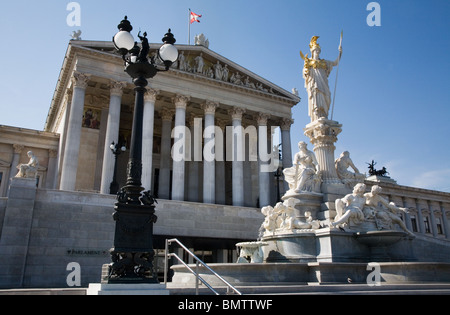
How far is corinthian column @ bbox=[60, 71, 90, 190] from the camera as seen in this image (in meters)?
29.8

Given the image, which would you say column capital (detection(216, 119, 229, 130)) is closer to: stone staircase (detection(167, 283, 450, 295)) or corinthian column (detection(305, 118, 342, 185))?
corinthian column (detection(305, 118, 342, 185))

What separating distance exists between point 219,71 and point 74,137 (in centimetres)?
1616

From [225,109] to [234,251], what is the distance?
50.2 ft

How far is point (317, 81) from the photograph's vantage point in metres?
16.8

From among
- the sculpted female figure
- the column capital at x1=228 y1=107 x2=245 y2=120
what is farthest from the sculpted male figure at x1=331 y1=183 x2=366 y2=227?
the column capital at x1=228 y1=107 x2=245 y2=120

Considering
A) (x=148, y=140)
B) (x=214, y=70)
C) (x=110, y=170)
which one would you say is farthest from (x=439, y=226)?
(x=110, y=170)

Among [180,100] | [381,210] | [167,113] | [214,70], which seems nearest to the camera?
[381,210]

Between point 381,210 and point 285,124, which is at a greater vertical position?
point 285,124

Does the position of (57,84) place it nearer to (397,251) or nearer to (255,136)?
(255,136)

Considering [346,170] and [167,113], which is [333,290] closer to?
[346,170]

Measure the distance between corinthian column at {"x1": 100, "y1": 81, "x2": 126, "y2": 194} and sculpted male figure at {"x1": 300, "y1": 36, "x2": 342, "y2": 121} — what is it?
18.8 meters

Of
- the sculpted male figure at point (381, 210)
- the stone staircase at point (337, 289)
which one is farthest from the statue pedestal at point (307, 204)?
the stone staircase at point (337, 289)

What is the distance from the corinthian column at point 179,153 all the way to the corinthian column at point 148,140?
7.16ft
